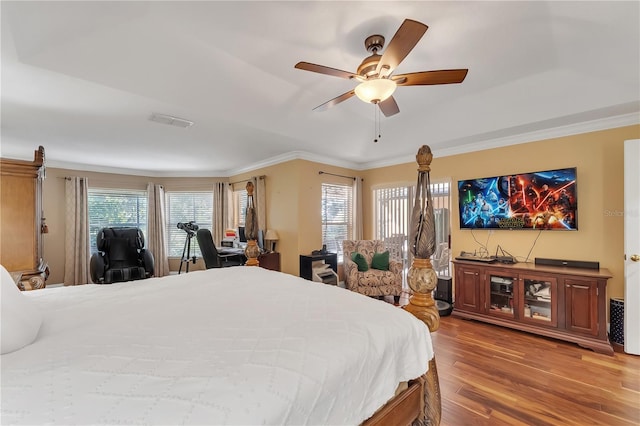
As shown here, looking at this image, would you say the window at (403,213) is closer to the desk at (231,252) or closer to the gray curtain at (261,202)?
the gray curtain at (261,202)

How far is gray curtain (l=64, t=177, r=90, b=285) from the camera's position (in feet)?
16.8

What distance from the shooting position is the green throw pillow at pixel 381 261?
13.9 ft

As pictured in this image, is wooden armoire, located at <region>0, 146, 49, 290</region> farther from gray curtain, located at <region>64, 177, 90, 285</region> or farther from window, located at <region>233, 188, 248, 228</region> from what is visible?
window, located at <region>233, 188, 248, 228</region>

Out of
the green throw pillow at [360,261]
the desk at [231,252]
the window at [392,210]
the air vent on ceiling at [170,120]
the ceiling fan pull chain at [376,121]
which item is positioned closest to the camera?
the air vent on ceiling at [170,120]

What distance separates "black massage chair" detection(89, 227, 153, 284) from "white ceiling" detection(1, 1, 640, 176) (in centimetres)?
153

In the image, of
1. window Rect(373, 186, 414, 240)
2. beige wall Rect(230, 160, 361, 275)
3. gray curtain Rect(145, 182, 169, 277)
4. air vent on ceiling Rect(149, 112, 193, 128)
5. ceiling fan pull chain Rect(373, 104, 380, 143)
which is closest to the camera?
air vent on ceiling Rect(149, 112, 193, 128)

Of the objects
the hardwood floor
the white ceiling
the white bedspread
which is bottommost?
the hardwood floor

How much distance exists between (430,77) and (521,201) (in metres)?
2.63

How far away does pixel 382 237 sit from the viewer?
5.19 meters

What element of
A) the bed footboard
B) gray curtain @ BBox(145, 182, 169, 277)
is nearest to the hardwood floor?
the bed footboard

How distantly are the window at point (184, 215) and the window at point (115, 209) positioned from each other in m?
0.53

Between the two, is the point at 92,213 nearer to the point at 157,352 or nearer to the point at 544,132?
the point at 157,352

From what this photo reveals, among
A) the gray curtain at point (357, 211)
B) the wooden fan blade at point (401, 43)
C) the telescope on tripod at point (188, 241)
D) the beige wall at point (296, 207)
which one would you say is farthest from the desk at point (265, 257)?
the wooden fan blade at point (401, 43)

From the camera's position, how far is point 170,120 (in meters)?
3.25
